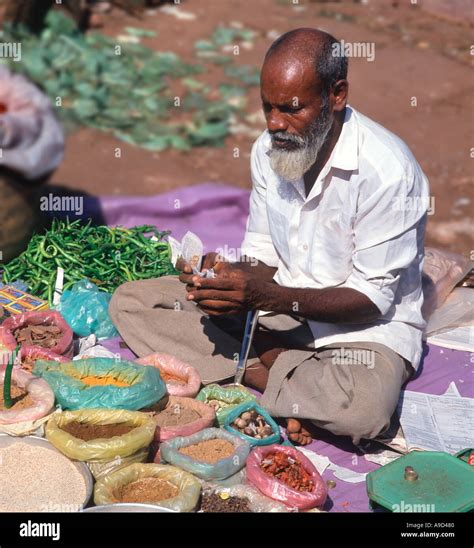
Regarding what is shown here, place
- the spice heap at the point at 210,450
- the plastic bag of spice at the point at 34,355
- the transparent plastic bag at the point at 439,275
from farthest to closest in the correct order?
the transparent plastic bag at the point at 439,275, the plastic bag of spice at the point at 34,355, the spice heap at the point at 210,450

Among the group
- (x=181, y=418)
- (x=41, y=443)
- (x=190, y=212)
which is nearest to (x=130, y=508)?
(x=41, y=443)

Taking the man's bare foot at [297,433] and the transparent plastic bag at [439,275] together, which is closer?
the man's bare foot at [297,433]

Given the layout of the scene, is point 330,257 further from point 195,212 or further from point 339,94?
point 195,212

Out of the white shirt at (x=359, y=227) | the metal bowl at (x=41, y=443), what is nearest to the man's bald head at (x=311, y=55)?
the white shirt at (x=359, y=227)

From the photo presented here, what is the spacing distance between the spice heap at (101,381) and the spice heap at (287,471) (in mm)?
832

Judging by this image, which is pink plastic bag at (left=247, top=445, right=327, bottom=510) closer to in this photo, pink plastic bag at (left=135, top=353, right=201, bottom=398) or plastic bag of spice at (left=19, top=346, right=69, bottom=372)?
pink plastic bag at (left=135, top=353, right=201, bottom=398)

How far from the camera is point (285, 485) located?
394cm

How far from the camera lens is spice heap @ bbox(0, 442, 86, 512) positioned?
381 centimetres

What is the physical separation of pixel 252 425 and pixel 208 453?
1.21 ft

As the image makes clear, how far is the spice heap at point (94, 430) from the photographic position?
4125 millimetres

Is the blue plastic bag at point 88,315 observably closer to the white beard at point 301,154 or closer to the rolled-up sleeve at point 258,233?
the rolled-up sleeve at point 258,233

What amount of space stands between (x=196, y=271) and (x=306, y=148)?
769 mm

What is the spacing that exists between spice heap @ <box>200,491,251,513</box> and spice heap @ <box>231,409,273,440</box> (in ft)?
1.46

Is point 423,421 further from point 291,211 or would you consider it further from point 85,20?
point 85,20
